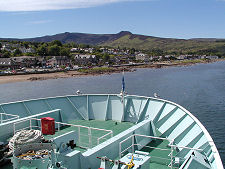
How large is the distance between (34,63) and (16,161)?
11249 centimetres

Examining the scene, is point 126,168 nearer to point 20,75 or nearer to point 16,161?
point 16,161

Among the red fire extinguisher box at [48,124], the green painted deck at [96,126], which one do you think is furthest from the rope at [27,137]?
the green painted deck at [96,126]

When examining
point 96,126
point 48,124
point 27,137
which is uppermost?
point 48,124

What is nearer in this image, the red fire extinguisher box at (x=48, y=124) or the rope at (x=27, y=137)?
the rope at (x=27, y=137)

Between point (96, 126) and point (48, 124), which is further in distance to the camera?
point (96, 126)

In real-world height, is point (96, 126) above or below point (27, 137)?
below

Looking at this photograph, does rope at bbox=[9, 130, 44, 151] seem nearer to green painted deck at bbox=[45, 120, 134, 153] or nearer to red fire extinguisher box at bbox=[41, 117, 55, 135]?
red fire extinguisher box at bbox=[41, 117, 55, 135]

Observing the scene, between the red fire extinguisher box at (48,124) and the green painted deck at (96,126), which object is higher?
the red fire extinguisher box at (48,124)

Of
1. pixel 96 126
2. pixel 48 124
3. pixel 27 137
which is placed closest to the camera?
pixel 27 137

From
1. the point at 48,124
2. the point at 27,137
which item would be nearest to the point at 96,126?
the point at 48,124

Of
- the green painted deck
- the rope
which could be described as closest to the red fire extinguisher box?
the rope

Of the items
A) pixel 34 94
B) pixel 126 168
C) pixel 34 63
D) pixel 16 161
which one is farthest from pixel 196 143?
pixel 34 63

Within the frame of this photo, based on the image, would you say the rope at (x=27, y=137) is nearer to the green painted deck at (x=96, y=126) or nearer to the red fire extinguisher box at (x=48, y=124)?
the red fire extinguisher box at (x=48, y=124)

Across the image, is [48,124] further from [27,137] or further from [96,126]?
[96,126]
